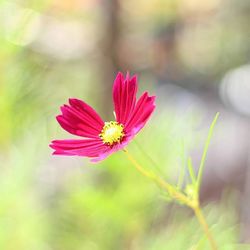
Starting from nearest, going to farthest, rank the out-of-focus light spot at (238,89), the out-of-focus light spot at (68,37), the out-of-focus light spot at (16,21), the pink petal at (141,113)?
the pink petal at (141,113), the out-of-focus light spot at (16,21), the out-of-focus light spot at (68,37), the out-of-focus light spot at (238,89)

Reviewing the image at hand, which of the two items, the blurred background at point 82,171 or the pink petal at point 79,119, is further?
the blurred background at point 82,171

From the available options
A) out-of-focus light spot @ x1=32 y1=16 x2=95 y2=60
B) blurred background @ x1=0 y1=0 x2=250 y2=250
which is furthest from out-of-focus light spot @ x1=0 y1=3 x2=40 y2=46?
out-of-focus light spot @ x1=32 y1=16 x2=95 y2=60

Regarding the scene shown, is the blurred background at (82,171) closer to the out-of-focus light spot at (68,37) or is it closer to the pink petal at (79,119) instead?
the pink petal at (79,119)

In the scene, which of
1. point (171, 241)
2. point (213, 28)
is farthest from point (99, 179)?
point (213, 28)

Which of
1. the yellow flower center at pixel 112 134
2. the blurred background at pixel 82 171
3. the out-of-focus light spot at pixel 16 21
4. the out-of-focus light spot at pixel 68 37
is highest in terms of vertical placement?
the out-of-focus light spot at pixel 68 37

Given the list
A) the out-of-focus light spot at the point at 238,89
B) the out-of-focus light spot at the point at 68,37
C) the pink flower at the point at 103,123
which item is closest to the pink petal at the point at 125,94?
the pink flower at the point at 103,123

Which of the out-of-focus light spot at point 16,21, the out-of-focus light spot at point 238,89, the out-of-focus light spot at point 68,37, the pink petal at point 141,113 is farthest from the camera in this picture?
the out-of-focus light spot at point 238,89

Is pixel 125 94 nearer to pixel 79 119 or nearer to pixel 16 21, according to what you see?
pixel 79 119

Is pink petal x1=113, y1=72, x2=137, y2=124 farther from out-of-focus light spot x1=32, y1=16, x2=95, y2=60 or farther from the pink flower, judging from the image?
out-of-focus light spot x1=32, y1=16, x2=95, y2=60
